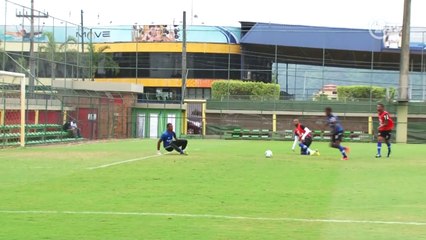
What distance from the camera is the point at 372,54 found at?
59.5m

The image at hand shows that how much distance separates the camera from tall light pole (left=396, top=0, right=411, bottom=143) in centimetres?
4434

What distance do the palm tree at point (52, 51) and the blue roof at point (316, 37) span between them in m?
23.0

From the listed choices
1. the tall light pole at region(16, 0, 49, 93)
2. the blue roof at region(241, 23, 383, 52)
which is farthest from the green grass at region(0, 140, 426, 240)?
the blue roof at region(241, 23, 383, 52)

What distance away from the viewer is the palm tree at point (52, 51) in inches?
1802

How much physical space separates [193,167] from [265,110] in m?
32.4

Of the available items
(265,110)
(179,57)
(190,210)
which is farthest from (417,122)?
(190,210)

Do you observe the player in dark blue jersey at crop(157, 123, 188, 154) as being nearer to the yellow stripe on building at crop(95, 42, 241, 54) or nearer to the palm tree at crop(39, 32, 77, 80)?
the palm tree at crop(39, 32, 77, 80)

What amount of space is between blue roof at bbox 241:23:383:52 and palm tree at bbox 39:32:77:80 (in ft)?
75.6

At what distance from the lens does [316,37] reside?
6234 cm

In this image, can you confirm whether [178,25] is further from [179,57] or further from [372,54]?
[372,54]

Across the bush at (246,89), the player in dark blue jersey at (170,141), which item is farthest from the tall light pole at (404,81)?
the player in dark blue jersey at (170,141)

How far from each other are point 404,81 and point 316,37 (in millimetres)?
18523

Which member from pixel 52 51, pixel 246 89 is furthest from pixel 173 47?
pixel 52 51

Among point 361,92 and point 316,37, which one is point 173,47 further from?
point 361,92
